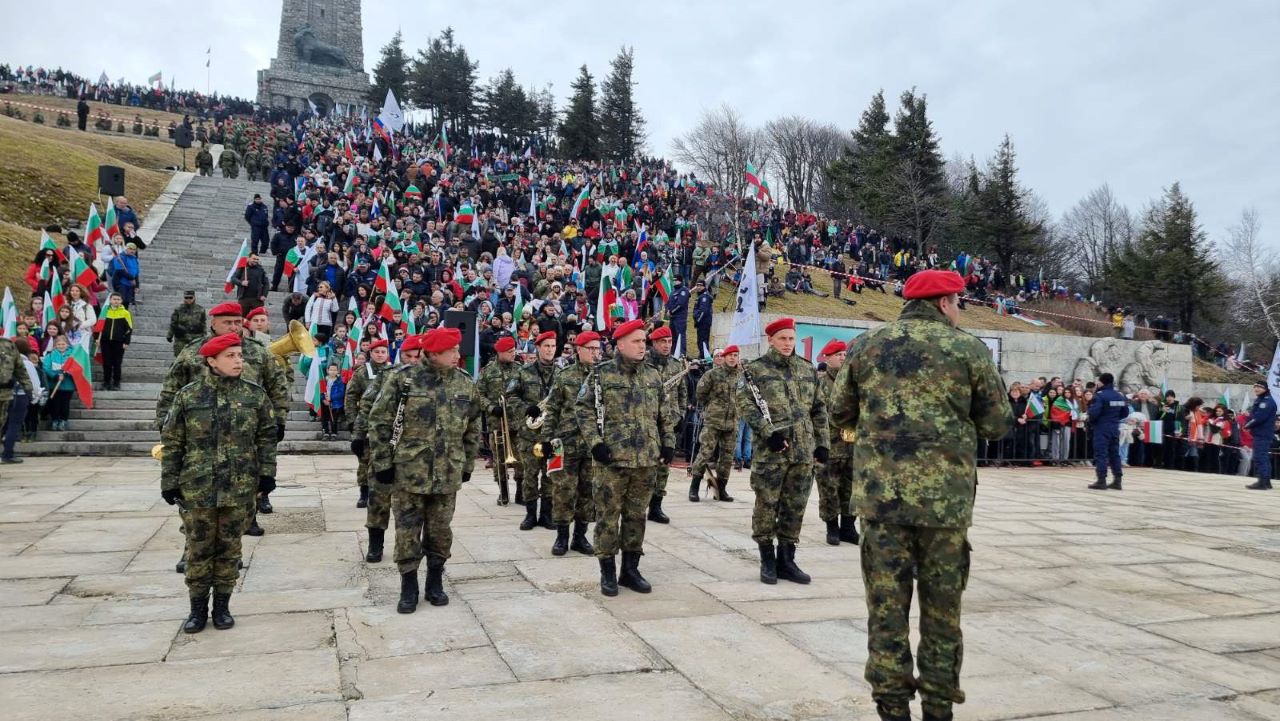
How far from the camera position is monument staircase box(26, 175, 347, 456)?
13.4m

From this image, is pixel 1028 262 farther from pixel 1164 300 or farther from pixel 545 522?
pixel 545 522

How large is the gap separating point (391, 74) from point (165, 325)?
55.5 metres

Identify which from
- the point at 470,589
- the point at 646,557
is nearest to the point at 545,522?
the point at 646,557

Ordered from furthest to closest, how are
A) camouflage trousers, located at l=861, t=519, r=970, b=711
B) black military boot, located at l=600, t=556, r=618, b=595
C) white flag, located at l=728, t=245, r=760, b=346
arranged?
white flag, located at l=728, t=245, r=760, b=346 < black military boot, located at l=600, t=556, r=618, b=595 < camouflage trousers, located at l=861, t=519, r=970, b=711

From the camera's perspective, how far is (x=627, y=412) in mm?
6059

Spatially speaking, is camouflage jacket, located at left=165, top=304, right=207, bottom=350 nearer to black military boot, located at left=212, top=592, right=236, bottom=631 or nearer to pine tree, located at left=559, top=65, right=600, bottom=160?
black military boot, located at left=212, top=592, right=236, bottom=631

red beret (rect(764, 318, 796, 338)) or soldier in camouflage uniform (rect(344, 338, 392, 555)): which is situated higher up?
red beret (rect(764, 318, 796, 338))

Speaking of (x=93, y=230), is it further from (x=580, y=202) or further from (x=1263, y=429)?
(x=1263, y=429)

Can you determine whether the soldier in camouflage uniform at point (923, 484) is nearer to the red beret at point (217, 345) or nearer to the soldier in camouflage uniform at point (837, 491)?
the red beret at point (217, 345)

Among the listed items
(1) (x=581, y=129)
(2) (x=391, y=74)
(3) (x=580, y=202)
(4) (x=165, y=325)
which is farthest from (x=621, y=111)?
(4) (x=165, y=325)

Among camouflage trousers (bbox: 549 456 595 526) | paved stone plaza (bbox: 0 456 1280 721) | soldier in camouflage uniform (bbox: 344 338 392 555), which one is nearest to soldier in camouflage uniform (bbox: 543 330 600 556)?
camouflage trousers (bbox: 549 456 595 526)

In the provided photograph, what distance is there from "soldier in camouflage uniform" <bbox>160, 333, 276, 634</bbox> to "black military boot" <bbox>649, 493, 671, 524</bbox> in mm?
4704

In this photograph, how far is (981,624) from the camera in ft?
17.6

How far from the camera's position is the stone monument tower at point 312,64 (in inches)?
2650
